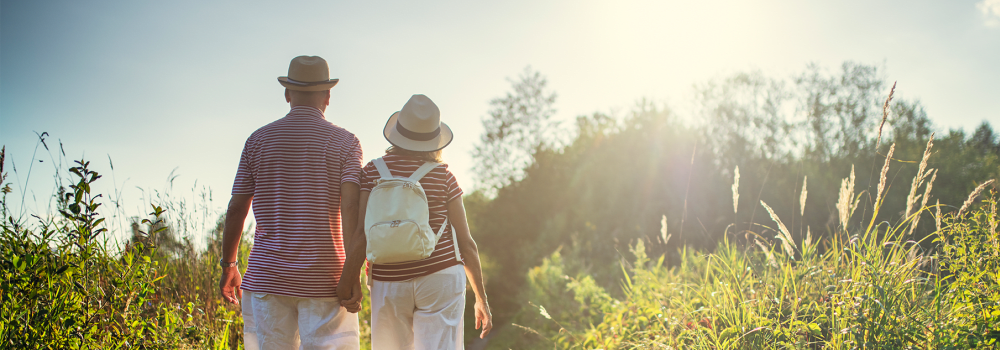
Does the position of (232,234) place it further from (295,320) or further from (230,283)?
(295,320)

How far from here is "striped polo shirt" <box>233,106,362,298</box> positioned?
200 centimetres

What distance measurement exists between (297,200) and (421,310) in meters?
0.73

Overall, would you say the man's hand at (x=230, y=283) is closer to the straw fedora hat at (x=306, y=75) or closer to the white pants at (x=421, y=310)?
the white pants at (x=421, y=310)

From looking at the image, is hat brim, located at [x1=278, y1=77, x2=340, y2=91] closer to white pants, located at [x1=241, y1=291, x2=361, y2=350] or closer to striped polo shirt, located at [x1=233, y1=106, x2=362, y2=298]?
striped polo shirt, located at [x1=233, y1=106, x2=362, y2=298]

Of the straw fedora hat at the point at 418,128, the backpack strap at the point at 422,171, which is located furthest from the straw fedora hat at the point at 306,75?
the backpack strap at the point at 422,171

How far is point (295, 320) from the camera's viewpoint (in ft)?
6.91

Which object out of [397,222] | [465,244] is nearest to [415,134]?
[397,222]

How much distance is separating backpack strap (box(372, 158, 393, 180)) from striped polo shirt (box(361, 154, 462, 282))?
0.06 ft

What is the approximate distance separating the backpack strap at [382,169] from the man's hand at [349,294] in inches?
18.7

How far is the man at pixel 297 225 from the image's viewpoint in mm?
2008

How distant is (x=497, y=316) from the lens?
12711 mm

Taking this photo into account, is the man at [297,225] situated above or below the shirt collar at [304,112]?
below

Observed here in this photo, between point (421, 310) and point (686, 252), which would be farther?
point (686, 252)

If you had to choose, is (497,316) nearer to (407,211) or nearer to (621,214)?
(621,214)
